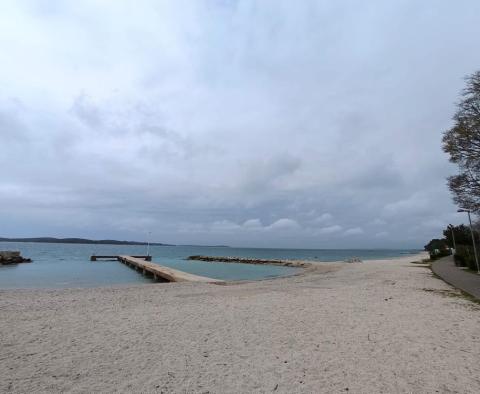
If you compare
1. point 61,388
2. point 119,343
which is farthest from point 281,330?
point 61,388

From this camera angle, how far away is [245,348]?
19.1 feet

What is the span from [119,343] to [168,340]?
2.90 feet

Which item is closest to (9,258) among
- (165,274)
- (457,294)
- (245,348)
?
(165,274)

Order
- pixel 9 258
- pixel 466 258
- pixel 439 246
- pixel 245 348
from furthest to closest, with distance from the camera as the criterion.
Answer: pixel 439 246 → pixel 9 258 → pixel 466 258 → pixel 245 348

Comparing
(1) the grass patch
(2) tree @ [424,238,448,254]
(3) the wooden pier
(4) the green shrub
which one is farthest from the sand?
(2) tree @ [424,238,448,254]

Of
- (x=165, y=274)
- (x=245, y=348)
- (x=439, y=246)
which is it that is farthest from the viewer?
(x=439, y=246)

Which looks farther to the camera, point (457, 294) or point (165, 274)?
point (165, 274)

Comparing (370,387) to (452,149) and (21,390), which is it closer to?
(21,390)

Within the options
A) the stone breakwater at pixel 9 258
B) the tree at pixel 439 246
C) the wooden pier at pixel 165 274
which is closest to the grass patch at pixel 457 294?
the wooden pier at pixel 165 274

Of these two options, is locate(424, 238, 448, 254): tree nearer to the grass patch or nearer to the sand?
the grass patch

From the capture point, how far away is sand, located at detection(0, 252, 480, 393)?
433 cm

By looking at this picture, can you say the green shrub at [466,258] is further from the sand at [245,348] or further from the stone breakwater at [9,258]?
the stone breakwater at [9,258]

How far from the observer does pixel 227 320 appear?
26.5 ft

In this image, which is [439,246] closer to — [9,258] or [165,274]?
[165,274]
